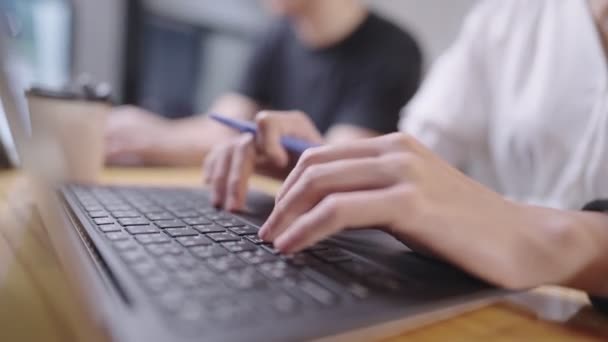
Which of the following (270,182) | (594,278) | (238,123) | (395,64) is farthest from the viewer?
(395,64)

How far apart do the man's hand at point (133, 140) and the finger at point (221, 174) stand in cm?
35

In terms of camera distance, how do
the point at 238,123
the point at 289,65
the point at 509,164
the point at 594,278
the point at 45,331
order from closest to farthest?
the point at 45,331
the point at 594,278
the point at 238,123
the point at 509,164
the point at 289,65

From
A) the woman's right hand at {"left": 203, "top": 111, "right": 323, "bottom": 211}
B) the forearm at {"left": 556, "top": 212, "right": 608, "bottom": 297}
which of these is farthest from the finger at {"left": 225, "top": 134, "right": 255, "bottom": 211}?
the forearm at {"left": 556, "top": 212, "right": 608, "bottom": 297}

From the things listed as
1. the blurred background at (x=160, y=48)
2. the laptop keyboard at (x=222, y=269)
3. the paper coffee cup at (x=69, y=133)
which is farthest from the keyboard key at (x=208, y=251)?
the blurred background at (x=160, y=48)

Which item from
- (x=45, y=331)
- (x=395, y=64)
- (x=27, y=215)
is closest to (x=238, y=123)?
(x=27, y=215)

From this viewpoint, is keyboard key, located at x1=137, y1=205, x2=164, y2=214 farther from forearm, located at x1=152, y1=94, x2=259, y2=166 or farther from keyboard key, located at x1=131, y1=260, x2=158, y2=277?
forearm, located at x1=152, y1=94, x2=259, y2=166

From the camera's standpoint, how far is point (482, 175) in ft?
2.81

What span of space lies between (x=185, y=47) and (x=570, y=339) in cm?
137

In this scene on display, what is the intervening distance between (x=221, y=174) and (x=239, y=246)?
0.76 feet

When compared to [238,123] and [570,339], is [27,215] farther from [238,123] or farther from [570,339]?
[570,339]

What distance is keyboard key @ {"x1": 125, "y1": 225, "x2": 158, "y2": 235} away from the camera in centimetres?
36

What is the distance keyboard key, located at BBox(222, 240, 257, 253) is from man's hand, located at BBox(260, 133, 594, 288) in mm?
15

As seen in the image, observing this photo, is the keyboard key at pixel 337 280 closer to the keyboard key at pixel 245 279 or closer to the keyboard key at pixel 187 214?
the keyboard key at pixel 245 279

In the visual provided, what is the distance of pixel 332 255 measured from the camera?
1.15 ft
